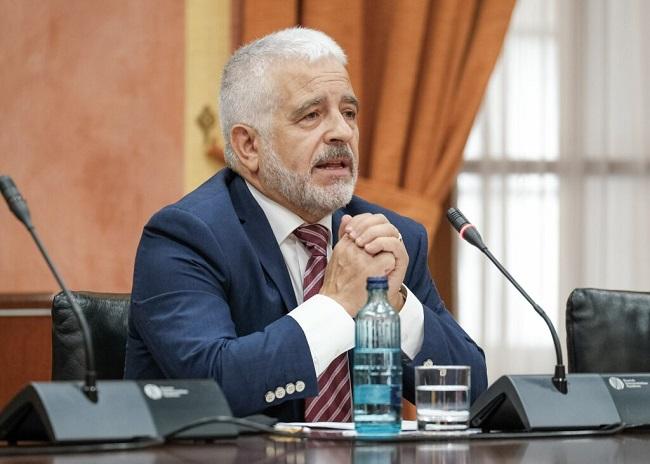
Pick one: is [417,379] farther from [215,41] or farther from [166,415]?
[215,41]

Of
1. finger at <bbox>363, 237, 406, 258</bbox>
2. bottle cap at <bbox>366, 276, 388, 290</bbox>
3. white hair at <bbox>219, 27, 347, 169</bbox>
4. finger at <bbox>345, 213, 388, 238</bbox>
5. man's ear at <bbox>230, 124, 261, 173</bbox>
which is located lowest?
bottle cap at <bbox>366, 276, 388, 290</bbox>

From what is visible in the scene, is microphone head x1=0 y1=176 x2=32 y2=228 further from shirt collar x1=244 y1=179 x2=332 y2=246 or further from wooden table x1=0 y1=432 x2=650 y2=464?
shirt collar x1=244 y1=179 x2=332 y2=246

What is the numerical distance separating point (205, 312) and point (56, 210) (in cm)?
208

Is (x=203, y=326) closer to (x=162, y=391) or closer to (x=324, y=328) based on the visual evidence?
(x=324, y=328)

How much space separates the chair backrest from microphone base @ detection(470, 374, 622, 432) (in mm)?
938

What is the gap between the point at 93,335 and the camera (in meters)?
2.58

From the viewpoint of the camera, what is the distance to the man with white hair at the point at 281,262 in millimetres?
2215

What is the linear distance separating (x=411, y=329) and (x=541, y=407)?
→ 49 cm

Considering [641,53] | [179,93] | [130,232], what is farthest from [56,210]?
[641,53]

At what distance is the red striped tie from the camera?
2.42m

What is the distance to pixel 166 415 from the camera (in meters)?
1.76

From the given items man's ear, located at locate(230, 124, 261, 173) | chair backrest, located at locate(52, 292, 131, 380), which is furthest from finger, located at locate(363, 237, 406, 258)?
chair backrest, located at locate(52, 292, 131, 380)

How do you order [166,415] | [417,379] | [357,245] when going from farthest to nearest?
[357,245], [417,379], [166,415]

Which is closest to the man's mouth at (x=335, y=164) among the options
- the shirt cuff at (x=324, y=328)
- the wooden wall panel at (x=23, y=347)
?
the shirt cuff at (x=324, y=328)
